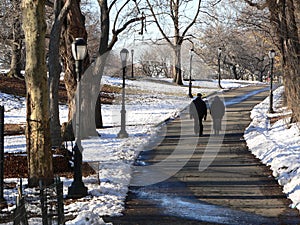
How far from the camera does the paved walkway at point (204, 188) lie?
32.4 feet

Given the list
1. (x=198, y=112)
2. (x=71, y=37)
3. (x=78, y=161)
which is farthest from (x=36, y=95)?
(x=198, y=112)

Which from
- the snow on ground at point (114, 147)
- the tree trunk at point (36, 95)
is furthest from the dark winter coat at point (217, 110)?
the tree trunk at point (36, 95)

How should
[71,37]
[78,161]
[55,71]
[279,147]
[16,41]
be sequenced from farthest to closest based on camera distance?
1. [16,41]
2. [71,37]
3. [55,71]
4. [279,147]
5. [78,161]

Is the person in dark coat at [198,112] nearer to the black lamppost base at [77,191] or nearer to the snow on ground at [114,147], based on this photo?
the snow on ground at [114,147]

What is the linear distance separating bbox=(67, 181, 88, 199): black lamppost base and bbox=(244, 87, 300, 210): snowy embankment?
438 centimetres

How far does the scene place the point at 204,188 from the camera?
12.4 metres

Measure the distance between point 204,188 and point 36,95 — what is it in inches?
174

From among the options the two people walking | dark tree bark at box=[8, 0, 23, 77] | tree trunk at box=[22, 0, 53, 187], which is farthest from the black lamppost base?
dark tree bark at box=[8, 0, 23, 77]

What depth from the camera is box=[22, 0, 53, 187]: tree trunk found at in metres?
11.6

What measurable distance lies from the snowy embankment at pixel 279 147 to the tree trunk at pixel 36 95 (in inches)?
218

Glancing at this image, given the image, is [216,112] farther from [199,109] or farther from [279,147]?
[279,147]

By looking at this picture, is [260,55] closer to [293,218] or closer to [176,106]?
[176,106]

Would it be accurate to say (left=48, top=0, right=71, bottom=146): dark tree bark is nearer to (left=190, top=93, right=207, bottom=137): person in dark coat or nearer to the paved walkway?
the paved walkway

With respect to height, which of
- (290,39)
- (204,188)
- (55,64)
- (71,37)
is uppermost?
(290,39)
